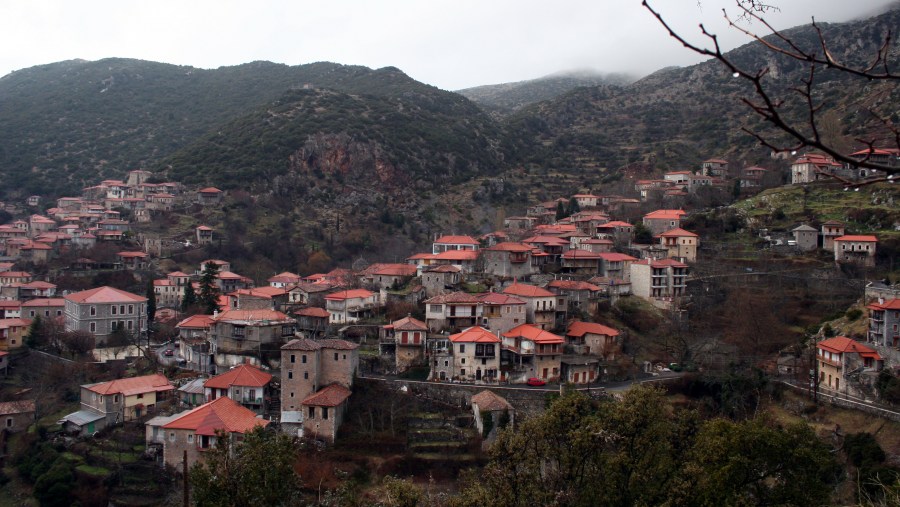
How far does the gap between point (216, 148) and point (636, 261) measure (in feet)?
190

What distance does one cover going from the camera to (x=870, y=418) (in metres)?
28.1

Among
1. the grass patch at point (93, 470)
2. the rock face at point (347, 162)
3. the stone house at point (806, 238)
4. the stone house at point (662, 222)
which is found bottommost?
the grass patch at point (93, 470)

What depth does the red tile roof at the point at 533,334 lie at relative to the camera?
110 ft

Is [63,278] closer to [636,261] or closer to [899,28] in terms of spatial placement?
[636,261]

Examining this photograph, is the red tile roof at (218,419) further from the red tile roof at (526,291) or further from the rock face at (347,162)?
the rock face at (347,162)

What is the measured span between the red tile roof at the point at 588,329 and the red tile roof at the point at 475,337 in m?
5.30

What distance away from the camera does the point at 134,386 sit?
A: 32.7 m

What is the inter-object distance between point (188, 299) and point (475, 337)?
24.5 metres

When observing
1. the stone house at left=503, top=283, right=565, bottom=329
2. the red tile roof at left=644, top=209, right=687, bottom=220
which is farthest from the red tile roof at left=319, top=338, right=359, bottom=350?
the red tile roof at left=644, top=209, right=687, bottom=220

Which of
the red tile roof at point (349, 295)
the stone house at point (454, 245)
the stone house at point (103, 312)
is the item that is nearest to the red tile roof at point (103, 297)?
the stone house at point (103, 312)

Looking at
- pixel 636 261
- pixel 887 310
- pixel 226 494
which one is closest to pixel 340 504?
pixel 226 494

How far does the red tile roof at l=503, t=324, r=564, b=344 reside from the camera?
3366 centimetres

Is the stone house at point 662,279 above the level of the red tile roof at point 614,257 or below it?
below

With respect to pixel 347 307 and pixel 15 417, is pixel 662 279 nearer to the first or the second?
pixel 347 307
